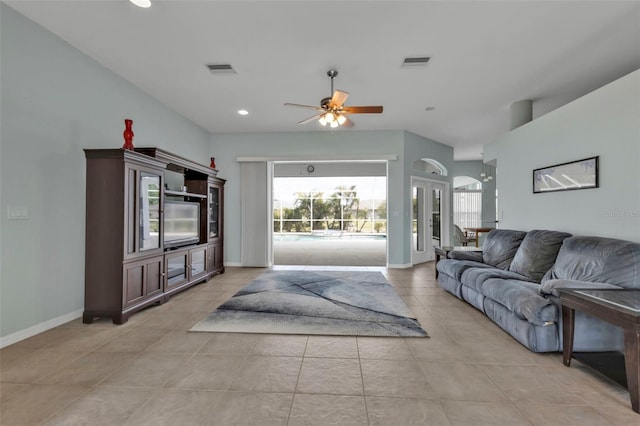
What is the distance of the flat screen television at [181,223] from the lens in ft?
12.4

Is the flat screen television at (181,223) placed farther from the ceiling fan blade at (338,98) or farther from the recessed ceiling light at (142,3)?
the ceiling fan blade at (338,98)

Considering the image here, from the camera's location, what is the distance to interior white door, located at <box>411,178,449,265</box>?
6344 mm

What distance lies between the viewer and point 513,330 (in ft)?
8.36

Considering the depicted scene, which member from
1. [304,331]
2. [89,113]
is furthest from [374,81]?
[89,113]

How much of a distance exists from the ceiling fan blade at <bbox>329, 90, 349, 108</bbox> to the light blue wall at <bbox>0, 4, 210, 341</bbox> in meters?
2.81

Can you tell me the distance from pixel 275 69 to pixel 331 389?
3.39m

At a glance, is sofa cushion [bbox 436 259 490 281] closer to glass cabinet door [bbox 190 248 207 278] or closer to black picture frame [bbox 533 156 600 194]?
black picture frame [bbox 533 156 600 194]

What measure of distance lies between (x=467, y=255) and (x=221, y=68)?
430 cm

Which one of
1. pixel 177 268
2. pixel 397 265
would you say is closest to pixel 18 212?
pixel 177 268

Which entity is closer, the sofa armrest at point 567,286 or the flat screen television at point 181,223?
the sofa armrest at point 567,286

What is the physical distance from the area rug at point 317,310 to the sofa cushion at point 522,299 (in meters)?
0.83

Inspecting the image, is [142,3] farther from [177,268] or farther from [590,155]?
[590,155]

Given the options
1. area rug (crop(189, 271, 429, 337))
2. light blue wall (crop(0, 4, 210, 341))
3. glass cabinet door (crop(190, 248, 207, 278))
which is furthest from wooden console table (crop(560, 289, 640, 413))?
light blue wall (crop(0, 4, 210, 341))

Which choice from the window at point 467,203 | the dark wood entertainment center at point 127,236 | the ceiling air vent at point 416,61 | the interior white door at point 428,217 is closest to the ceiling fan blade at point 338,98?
the ceiling air vent at point 416,61
